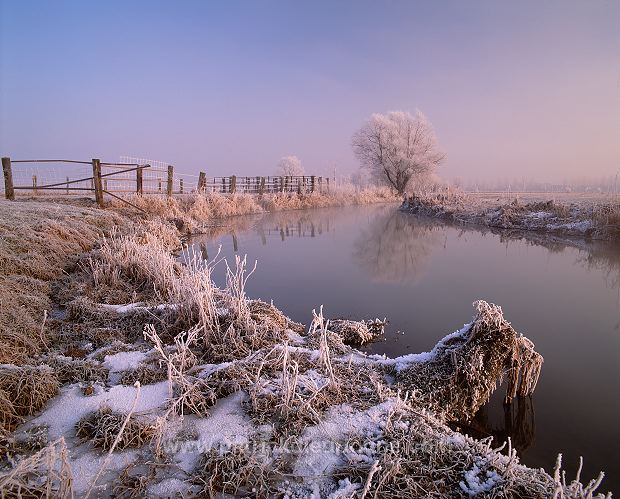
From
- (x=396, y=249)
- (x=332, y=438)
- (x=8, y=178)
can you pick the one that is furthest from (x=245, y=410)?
(x=8, y=178)

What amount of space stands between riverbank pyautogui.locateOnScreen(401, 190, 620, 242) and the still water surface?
1379mm

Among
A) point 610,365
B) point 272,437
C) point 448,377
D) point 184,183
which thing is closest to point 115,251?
point 272,437

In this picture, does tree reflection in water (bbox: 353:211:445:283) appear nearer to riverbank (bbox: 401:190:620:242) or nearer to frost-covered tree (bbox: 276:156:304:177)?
riverbank (bbox: 401:190:620:242)

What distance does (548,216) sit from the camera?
12508 millimetres

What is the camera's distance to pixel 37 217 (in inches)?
277

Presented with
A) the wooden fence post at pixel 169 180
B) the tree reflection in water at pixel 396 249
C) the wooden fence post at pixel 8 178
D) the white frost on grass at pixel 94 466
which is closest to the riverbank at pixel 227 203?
the wooden fence post at pixel 169 180

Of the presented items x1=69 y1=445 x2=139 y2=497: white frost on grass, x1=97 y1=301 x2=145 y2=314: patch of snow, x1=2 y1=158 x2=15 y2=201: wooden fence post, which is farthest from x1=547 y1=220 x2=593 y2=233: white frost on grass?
x1=2 y1=158 x2=15 y2=201: wooden fence post

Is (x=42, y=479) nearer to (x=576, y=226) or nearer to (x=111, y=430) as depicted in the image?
(x=111, y=430)

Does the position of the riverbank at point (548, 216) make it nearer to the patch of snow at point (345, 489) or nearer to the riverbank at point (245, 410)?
the riverbank at point (245, 410)

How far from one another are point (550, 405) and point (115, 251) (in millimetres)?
5793

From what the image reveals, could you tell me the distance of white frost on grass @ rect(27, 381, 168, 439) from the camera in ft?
7.19

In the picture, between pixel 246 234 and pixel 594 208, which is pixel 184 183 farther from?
pixel 594 208

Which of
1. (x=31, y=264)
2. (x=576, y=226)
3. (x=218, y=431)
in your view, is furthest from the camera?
(x=576, y=226)

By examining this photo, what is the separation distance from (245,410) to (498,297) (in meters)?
4.53
